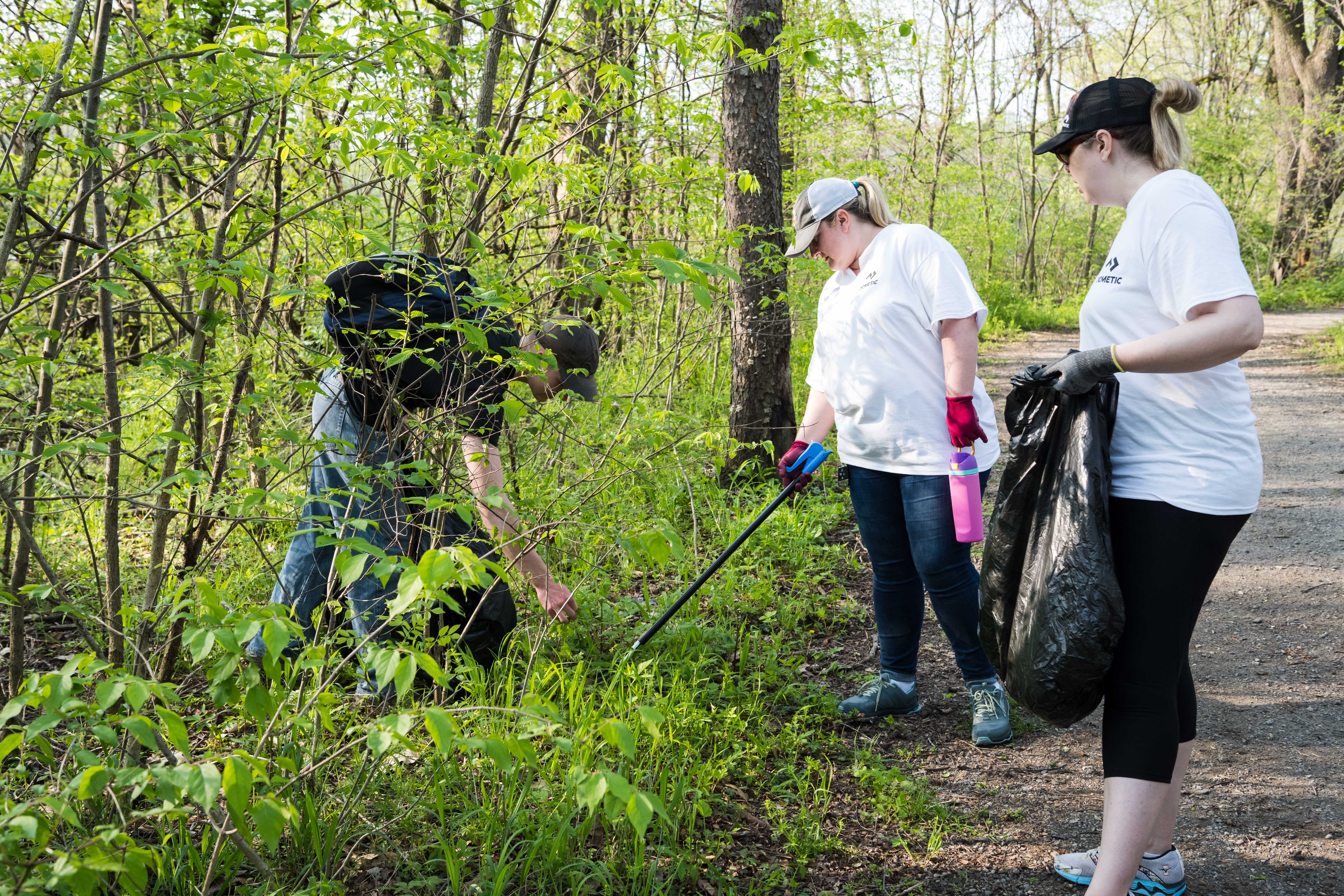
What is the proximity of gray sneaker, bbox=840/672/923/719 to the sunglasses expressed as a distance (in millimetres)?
1924

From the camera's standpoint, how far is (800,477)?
10.3ft

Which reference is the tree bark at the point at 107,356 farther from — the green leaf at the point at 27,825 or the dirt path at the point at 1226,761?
the dirt path at the point at 1226,761

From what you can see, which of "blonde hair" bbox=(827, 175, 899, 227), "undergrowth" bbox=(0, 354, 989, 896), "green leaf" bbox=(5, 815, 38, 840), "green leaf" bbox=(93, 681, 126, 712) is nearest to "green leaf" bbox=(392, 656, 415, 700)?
"undergrowth" bbox=(0, 354, 989, 896)

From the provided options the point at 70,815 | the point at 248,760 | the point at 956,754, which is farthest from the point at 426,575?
the point at 956,754

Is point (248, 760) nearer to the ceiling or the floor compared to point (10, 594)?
nearer to the floor

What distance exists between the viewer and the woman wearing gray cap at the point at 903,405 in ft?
8.84

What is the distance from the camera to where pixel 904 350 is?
9.06ft

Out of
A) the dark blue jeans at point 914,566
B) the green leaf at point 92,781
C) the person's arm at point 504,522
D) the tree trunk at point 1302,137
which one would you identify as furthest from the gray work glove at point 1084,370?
the tree trunk at point 1302,137

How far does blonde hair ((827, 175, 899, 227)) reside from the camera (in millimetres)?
2885

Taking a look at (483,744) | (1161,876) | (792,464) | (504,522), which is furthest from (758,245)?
(483,744)

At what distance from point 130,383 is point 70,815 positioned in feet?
8.61

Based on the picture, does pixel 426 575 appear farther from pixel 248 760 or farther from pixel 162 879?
pixel 162 879

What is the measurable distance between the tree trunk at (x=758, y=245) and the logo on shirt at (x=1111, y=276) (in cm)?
287

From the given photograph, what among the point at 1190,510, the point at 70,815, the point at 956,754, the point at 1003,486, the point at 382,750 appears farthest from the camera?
the point at 956,754
